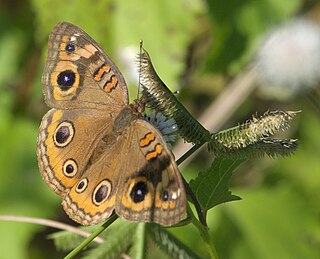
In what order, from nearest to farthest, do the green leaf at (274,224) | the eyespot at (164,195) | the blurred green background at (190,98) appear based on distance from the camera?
the eyespot at (164,195)
the blurred green background at (190,98)
the green leaf at (274,224)

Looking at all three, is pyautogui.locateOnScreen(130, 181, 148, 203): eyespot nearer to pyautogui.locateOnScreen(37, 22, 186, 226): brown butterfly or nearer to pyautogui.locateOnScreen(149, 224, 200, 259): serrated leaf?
pyautogui.locateOnScreen(37, 22, 186, 226): brown butterfly

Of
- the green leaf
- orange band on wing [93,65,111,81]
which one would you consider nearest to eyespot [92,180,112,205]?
orange band on wing [93,65,111,81]

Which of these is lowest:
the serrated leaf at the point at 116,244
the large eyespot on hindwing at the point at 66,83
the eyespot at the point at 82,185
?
the serrated leaf at the point at 116,244

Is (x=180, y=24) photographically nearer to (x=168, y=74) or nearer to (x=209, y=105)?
(x=168, y=74)

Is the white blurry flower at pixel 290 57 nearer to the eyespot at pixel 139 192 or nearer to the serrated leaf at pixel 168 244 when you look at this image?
the serrated leaf at pixel 168 244

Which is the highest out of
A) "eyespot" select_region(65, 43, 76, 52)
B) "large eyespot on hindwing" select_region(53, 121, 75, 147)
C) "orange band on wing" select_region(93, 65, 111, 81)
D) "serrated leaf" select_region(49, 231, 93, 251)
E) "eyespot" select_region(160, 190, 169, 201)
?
"eyespot" select_region(65, 43, 76, 52)

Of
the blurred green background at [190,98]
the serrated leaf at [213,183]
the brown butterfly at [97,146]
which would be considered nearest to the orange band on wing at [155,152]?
the brown butterfly at [97,146]

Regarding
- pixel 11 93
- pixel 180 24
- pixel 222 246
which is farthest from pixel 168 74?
pixel 11 93
